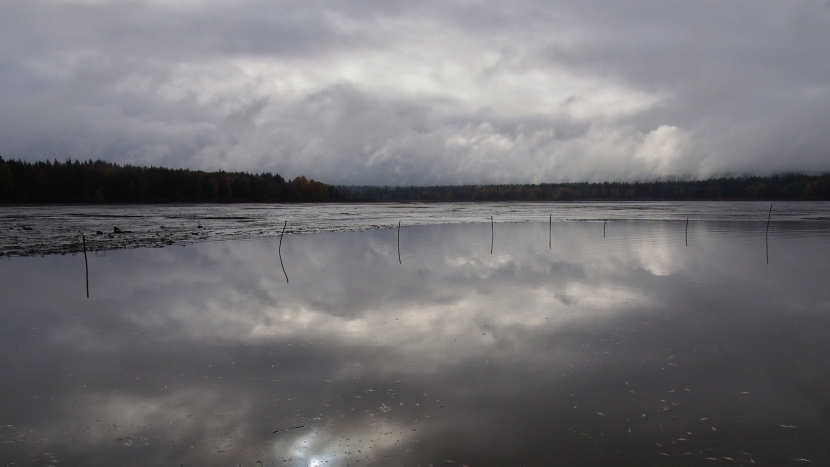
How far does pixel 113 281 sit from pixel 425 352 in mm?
10543

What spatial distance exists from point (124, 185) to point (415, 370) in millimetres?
115819

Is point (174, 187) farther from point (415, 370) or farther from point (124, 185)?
point (415, 370)

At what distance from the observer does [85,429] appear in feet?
17.3

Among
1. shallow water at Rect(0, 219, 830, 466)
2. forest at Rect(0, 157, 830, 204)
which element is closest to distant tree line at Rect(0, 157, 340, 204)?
forest at Rect(0, 157, 830, 204)

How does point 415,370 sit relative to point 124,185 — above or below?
below

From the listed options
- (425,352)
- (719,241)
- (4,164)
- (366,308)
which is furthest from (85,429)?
(4,164)

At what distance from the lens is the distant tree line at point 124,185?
A: 91.9 metres

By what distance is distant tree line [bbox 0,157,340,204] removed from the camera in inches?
3620

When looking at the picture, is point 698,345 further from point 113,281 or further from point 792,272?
point 113,281

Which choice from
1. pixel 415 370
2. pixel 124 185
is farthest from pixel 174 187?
pixel 415 370

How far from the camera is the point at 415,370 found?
6953 mm

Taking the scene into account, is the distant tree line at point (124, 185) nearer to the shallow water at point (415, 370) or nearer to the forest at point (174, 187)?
the forest at point (174, 187)

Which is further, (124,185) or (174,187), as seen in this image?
(174,187)

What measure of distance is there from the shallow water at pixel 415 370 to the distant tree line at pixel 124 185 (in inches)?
3851
